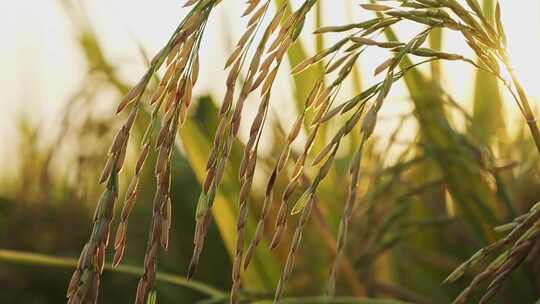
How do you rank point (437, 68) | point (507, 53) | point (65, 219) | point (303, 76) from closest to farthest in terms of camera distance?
point (507, 53)
point (303, 76)
point (437, 68)
point (65, 219)

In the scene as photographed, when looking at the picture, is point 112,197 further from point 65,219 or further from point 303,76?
point 65,219

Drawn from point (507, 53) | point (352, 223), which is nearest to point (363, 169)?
point (352, 223)

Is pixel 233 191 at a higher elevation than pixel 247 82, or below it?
below

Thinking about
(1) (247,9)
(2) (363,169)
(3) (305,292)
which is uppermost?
(1) (247,9)

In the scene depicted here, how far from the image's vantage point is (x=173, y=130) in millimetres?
686

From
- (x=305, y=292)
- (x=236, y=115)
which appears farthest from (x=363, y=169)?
(x=236, y=115)

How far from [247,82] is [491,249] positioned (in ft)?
0.76

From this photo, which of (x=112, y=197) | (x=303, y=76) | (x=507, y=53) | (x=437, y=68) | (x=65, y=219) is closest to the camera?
(x=112, y=197)

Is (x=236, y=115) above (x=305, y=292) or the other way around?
above

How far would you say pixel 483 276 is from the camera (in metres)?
0.73

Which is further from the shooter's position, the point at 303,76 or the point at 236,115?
the point at 303,76

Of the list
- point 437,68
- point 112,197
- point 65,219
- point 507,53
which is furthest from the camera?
point 65,219

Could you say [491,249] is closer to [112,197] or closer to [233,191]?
[112,197]

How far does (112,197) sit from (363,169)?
3.63ft
